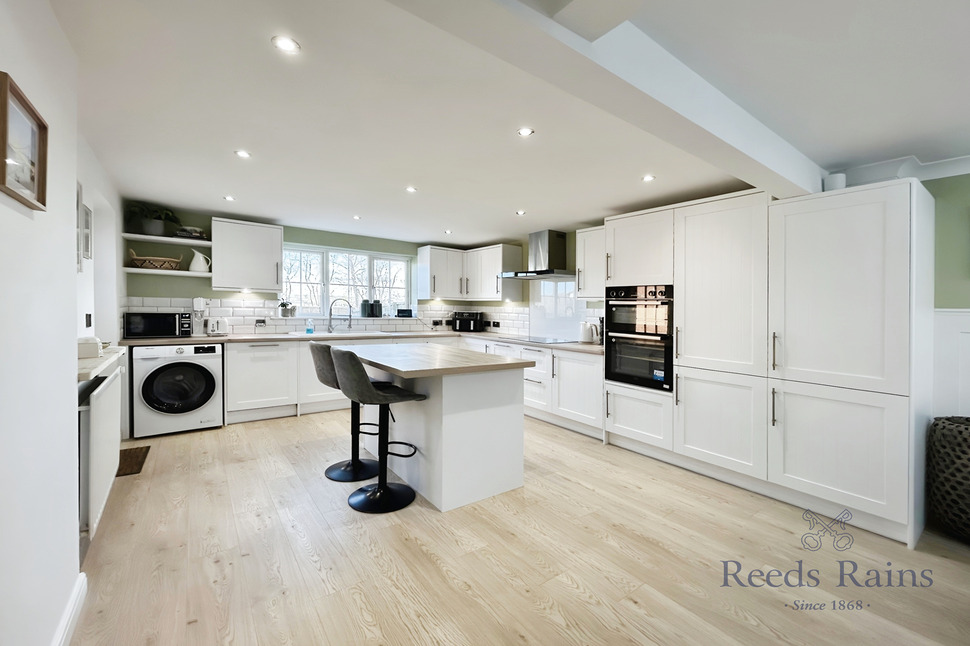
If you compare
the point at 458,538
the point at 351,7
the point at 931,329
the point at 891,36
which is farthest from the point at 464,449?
the point at 931,329

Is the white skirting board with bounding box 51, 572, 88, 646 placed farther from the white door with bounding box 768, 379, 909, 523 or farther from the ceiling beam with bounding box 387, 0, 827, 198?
the white door with bounding box 768, 379, 909, 523

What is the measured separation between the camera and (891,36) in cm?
148

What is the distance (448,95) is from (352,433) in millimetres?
2250

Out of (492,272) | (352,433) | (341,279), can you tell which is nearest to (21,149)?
(352,433)

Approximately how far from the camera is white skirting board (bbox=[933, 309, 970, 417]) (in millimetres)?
2514

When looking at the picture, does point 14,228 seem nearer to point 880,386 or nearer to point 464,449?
point 464,449

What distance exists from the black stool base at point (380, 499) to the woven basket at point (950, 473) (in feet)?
9.85

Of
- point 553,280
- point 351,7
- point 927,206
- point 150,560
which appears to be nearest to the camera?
point 351,7

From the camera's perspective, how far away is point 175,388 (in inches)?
153

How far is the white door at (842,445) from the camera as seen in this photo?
89.1 inches

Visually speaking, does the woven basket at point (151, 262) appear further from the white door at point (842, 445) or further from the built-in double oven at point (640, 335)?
the white door at point (842, 445)

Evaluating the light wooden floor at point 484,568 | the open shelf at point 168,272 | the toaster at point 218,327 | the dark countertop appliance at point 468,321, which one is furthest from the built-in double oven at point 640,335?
the open shelf at point 168,272

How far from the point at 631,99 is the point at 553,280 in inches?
144

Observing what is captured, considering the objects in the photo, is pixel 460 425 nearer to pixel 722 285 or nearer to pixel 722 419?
pixel 722 419
